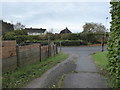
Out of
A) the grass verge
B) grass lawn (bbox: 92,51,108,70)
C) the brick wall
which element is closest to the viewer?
the grass verge

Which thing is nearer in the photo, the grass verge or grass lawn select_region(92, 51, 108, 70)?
the grass verge

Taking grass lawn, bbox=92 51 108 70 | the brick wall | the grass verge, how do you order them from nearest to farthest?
1. the grass verge
2. the brick wall
3. grass lawn, bbox=92 51 108 70

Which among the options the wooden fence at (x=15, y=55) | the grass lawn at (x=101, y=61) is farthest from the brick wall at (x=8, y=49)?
the grass lawn at (x=101, y=61)

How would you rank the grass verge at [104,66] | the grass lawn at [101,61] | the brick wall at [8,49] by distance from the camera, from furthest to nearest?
1. the grass lawn at [101,61]
2. the brick wall at [8,49]
3. the grass verge at [104,66]

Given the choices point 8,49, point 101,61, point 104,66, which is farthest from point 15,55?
point 101,61

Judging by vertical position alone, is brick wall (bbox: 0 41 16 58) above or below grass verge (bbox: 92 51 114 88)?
above

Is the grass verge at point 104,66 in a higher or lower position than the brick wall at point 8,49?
lower

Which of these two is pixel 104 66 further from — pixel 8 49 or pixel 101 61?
pixel 8 49

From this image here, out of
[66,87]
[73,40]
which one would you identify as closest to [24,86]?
[66,87]

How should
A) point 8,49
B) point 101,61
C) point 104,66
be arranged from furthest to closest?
1. point 101,61
2. point 104,66
3. point 8,49

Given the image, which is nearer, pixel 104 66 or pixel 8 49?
pixel 8 49

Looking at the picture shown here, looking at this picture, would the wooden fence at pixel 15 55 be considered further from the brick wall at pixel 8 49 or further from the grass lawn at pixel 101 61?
the grass lawn at pixel 101 61

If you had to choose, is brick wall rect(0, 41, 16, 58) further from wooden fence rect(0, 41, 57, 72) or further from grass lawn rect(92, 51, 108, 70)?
grass lawn rect(92, 51, 108, 70)

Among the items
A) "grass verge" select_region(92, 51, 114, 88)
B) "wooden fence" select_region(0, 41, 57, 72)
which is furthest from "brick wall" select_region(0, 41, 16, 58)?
"grass verge" select_region(92, 51, 114, 88)
